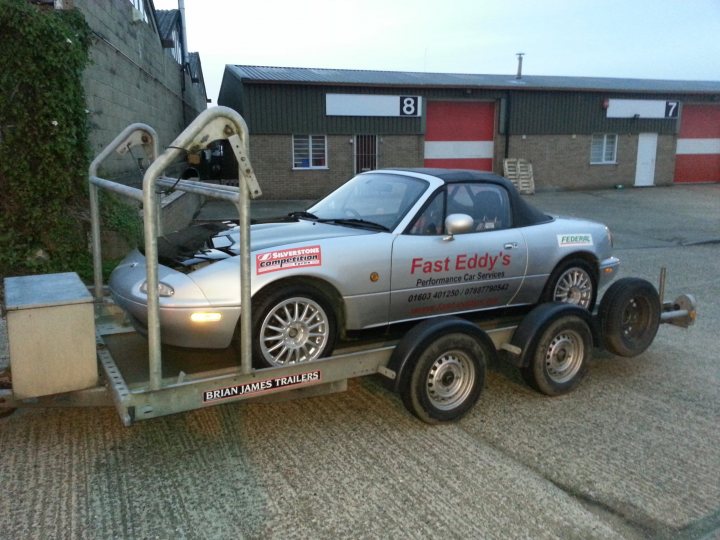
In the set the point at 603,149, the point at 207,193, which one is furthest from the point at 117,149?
the point at 603,149

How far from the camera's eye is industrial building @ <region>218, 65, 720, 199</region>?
23719 millimetres

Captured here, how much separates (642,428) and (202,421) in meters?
3.24

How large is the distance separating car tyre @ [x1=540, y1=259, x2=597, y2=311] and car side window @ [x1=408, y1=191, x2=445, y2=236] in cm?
132

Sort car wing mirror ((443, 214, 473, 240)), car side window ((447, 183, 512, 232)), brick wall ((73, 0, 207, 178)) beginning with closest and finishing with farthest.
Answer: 1. car wing mirror ((443, 214, 473, 240))
2. car side window ((447, 183, 512, 232))
3. brick wall ((73, 0, 207, 178))

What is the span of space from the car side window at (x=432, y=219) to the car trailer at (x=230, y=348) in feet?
2.47

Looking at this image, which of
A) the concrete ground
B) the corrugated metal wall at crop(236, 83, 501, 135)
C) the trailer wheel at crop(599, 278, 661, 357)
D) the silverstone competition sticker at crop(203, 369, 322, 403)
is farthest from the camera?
the corrugated metal wall at crop(236, 83, 501, 135)

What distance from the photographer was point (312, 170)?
79.9 feet

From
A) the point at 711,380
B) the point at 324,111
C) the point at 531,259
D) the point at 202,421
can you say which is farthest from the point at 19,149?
the point at 324,111

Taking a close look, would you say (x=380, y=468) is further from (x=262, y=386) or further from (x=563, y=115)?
(x=563, y=115)

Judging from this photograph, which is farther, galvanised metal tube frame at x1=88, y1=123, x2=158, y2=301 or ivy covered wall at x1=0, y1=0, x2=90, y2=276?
ivy covered wall at x1=0, y1=0, x2=90, y2=276

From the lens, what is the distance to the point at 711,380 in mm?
5605

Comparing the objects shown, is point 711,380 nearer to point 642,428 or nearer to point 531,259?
point 642,428

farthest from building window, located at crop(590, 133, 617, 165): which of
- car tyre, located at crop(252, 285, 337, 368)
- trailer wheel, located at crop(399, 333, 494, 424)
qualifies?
car tyre, located at crop(252, 285, 337, 368)

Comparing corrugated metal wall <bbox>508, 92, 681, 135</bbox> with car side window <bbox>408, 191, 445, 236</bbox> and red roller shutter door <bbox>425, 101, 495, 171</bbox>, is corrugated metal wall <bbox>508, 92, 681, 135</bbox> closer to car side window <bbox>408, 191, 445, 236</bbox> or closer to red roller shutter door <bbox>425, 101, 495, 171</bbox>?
red roller shutter door <bbox>425, 101, 495, 171</bbox>
